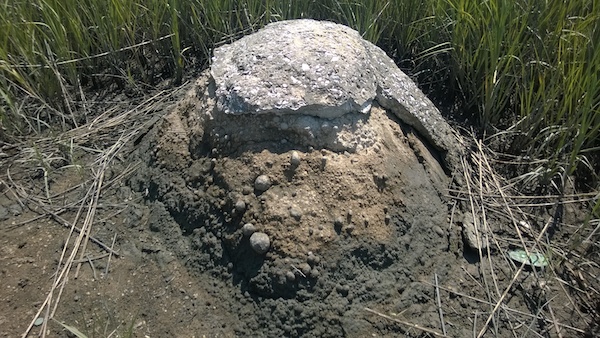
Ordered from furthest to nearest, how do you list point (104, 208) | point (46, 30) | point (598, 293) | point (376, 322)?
point (46, 30) < point (104, 208) < point (598, 293) < point (376, 322)

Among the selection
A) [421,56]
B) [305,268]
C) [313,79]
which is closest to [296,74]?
[313,79]

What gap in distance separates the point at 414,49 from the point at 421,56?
0.34 ft

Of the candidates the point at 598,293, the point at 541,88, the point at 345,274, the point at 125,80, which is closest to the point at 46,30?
the point at 125,80

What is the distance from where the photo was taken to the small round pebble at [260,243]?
1552 mm

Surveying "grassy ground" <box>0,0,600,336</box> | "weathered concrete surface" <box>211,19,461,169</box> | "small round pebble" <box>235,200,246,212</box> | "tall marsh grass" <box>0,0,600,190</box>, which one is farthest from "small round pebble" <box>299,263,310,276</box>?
"tall marsh grass" <box>0,0,600,190</box>

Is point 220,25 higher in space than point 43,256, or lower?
higher

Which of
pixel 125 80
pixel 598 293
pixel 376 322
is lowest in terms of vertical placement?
pixel 598 293

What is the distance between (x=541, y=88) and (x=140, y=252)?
56.7 inches

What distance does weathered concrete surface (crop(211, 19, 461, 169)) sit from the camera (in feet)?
5.29

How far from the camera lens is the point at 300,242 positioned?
156 cm

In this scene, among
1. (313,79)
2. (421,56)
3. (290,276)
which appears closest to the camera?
(290,276)

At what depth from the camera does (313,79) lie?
163 cm

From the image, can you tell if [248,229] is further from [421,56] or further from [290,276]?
[421,56]

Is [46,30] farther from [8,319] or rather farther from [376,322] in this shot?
[376,322]
